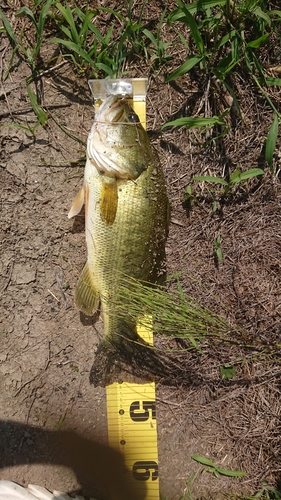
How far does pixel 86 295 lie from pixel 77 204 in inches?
21.1

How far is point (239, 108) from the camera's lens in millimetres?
2293

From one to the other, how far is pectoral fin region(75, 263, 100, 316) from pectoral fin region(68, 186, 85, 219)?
31cm

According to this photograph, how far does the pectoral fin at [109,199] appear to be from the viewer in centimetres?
197

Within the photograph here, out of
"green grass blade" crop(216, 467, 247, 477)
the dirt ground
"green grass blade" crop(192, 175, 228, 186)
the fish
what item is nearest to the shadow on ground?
the dirt ground

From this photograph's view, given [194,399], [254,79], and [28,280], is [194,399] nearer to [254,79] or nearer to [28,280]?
[28,280]

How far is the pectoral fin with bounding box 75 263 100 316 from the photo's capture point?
2203 millimetres

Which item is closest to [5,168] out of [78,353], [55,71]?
[55,71]

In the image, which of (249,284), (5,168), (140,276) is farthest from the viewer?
(249,284)

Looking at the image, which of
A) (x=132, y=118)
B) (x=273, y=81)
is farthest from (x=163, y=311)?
(x=273, y=81)

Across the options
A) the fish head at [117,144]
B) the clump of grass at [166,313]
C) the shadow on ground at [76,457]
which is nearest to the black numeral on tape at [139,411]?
the shadow on ground at [76,457]

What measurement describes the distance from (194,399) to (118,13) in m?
2.42

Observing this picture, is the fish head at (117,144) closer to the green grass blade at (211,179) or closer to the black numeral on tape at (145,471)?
the green grass blade at (211,179)

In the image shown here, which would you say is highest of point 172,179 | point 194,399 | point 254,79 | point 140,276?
point 254,79

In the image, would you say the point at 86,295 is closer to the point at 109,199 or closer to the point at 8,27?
the point at 109,199
